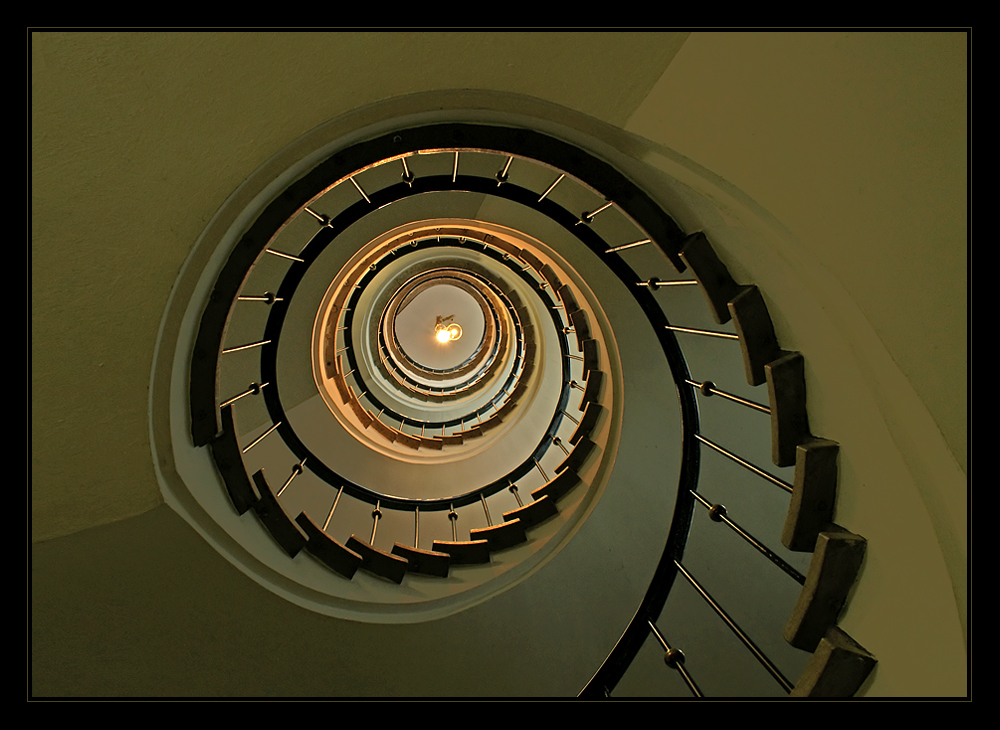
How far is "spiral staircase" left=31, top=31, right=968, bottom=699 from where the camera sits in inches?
83.9

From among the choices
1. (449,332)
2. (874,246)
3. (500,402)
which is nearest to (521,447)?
(500,402)

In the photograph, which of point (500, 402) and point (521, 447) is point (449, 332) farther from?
point (521, 447)

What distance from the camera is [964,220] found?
4.33 feet

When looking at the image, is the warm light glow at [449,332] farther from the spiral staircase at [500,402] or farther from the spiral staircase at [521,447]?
the spiral staircase at [521,447]

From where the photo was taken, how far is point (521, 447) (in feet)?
20.8

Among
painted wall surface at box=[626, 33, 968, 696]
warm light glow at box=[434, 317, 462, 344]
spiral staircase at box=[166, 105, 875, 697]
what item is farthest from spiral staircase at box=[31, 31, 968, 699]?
warm light glow at box=[434, 317, 462, 344]

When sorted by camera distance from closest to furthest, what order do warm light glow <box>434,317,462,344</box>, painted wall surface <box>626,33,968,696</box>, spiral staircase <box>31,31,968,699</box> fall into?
painted wall surface <box>626,33,968,696</box> < spiral staircase <box>31,31,968,699</box> < warm light glow <box>434,317,462,344</box>

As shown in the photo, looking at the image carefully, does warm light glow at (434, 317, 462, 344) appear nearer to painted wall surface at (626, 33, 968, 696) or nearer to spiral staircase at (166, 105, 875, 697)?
spiral staircase at (166, 105, 875, 697)

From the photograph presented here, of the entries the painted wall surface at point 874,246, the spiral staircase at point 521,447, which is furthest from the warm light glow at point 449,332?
the painted wall surface at point 874,246

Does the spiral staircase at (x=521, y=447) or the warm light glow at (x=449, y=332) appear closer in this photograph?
the spiral staircase at (x=521, y=447)

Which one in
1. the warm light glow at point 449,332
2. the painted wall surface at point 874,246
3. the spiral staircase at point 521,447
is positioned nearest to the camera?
the painted wall surface at point 874,246

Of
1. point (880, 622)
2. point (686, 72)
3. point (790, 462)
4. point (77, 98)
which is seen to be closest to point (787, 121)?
point (686, 72)

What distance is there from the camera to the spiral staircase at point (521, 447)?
83.9 inches

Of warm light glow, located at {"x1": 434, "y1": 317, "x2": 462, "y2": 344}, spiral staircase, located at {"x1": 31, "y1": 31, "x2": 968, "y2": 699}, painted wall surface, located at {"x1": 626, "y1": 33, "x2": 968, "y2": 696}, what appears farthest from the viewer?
warm light glow, located at {"x1": 434, "y1": 317, "x2": 462, "y2": 344}
